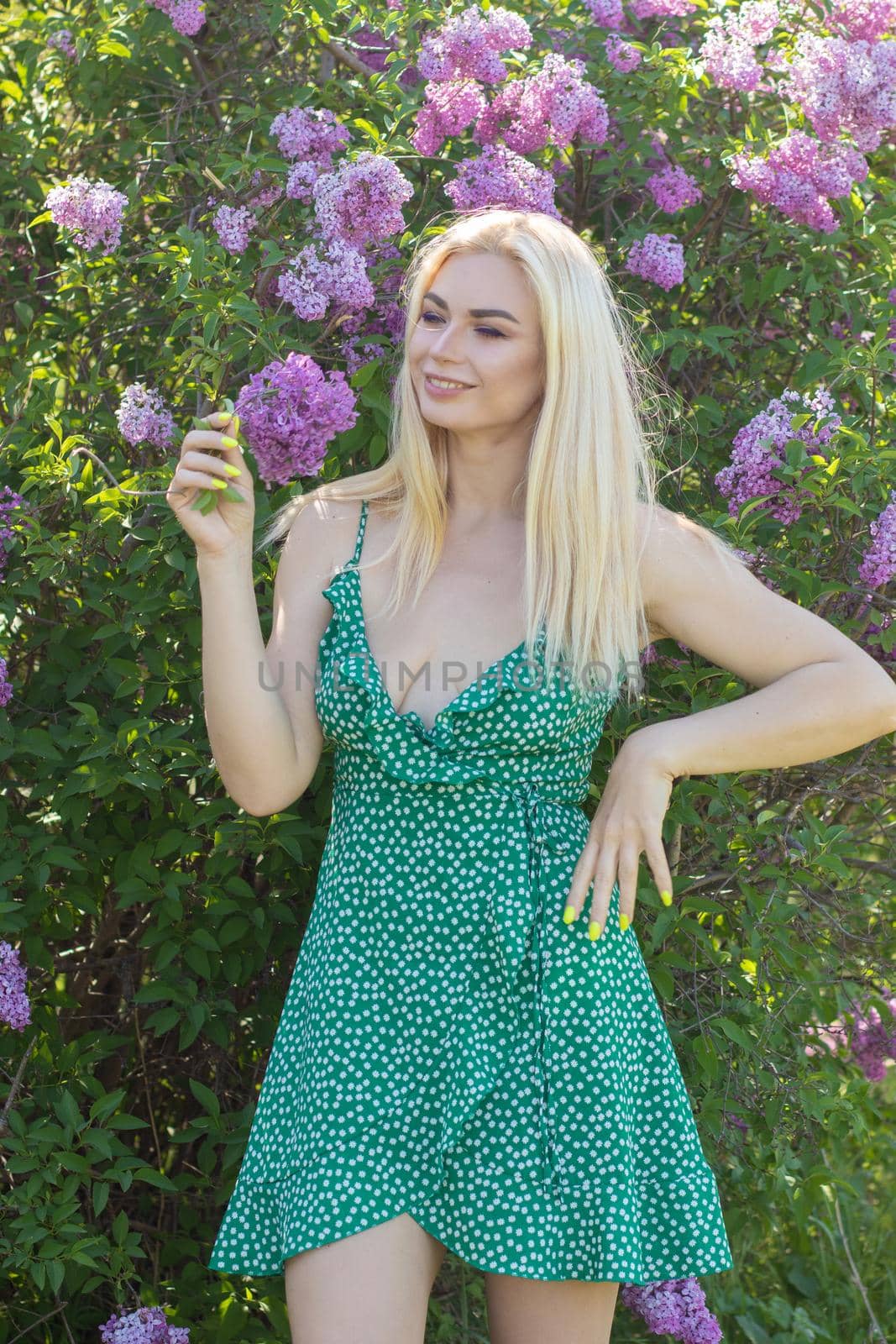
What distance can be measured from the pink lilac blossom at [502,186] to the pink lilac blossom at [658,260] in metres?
0.21

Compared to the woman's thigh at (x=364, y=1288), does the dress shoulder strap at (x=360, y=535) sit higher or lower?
higher

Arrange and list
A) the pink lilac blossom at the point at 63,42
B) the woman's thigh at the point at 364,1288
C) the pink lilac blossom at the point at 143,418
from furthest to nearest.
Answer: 1. the pink lilac blossom at the point at 63,42
2. the pink lilac blossom at the point at 143,418
3. the woman's thigh at the point at 364,1288

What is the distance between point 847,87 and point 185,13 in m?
1.20

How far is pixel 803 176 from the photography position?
8.95 feet

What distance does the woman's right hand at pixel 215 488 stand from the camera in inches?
71.6

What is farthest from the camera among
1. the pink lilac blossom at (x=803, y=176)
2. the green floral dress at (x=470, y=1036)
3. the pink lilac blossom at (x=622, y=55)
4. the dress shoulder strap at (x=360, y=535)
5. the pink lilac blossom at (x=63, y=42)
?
the pink lilac blossom at (x=63, y=42)

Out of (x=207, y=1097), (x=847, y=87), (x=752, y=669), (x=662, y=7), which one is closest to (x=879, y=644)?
(x=752, y=669)

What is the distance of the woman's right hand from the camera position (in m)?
1.82

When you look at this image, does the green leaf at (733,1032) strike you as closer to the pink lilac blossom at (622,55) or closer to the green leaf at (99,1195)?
the green leaf at (99,1195)

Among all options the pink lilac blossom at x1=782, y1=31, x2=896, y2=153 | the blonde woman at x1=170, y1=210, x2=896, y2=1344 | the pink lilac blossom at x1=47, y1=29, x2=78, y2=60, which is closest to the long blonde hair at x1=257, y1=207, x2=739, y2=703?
the blonde woman at x1=170, y1=210, x2=896, y2=1344

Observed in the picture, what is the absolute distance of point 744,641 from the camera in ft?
6.86

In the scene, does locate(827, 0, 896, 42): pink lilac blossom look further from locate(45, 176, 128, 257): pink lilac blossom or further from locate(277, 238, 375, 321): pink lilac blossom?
locate(45, 176, 128, 257): pink lilac blossom

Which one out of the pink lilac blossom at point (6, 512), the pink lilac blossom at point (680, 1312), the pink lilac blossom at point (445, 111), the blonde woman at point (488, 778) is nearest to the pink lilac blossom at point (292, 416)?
the blonde woman at point (488, 778)

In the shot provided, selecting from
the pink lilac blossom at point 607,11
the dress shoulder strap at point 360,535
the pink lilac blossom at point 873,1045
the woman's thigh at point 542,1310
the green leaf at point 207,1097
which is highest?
the pink lilac blossom at point 607,11
